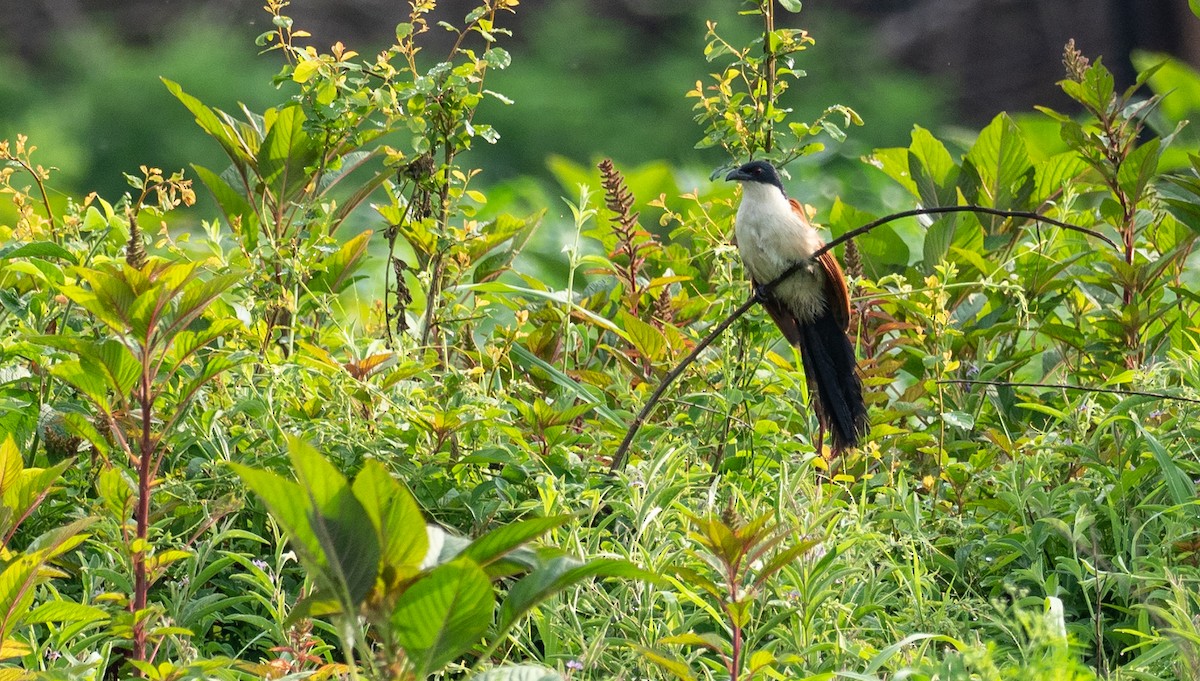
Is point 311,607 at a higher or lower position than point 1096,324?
lower

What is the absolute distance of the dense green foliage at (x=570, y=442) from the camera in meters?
1.50

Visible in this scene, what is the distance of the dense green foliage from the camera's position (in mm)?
1499

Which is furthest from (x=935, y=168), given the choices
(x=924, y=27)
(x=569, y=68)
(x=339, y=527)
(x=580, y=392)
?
(x=924, y=27)

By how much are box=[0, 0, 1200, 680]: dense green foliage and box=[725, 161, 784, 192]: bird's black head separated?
0.12 m

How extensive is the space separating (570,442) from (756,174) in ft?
2.89

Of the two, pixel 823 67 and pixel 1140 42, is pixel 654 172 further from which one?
pixel 823 67

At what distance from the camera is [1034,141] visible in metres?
4.50

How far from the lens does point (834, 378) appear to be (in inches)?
96.3

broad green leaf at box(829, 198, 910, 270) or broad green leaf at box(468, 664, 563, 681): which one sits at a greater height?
broad green leaf at box(829, 198, 910, 270)

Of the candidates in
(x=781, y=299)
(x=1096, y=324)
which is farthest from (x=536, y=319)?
(x=1096, y=324)

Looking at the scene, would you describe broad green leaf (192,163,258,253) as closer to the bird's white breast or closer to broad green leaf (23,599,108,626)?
the bird's white breast

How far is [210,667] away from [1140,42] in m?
6.00

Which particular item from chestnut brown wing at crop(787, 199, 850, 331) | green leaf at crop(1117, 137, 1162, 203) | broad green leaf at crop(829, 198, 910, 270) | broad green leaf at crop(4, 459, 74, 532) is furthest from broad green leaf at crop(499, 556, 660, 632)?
broad green leaf at crop(829, 198, 910, 270)

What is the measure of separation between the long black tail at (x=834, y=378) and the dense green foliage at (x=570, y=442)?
0.18ft
